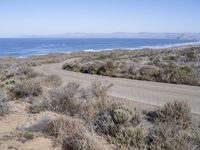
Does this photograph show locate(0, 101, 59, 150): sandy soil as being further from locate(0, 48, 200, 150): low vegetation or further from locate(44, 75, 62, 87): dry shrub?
locate(44, 75, 62, 87): dry shrub

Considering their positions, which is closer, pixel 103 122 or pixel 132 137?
pixel 132 137

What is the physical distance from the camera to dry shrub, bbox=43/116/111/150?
765 centimetres

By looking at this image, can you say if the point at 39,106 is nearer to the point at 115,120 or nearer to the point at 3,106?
the point at 3,106

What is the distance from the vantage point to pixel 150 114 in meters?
11.1

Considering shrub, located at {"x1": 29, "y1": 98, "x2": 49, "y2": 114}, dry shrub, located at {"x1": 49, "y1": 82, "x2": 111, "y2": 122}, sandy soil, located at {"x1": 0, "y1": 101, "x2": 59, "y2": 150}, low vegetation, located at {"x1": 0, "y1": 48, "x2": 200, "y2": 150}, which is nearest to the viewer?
low vegetation, located at {"x1": 0, "y1": 48, "x2": 200, "y2": 150}

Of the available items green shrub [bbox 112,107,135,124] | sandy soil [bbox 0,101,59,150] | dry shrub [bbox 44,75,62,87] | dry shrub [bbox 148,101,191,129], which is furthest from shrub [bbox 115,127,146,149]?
dry shrub [bbox 44,75,62,87]

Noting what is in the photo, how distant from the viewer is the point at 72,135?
26.9 feet

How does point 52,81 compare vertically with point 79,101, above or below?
below

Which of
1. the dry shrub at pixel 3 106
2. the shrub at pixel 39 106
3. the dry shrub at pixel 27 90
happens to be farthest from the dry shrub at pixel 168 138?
the dry shrub at pixel 27 90

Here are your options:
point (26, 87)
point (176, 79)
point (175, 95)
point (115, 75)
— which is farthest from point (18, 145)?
point (115, 75)

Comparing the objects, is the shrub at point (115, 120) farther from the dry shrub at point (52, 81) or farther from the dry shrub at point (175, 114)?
the dry shrub at point (52, 81)

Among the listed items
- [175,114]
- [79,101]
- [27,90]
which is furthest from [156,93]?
[175,114]

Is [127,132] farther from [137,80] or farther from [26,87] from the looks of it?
[137,80]

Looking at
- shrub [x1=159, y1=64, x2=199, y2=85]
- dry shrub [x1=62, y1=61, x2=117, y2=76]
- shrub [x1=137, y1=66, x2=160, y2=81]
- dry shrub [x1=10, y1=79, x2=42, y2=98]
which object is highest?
dry shrub [x1=10, y1=79, x2=42, y2=98]
